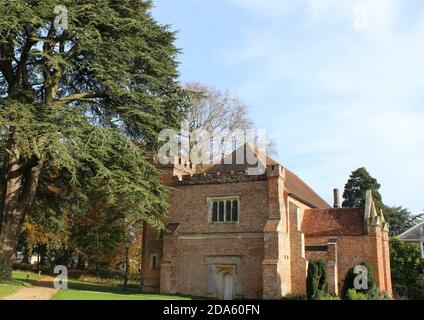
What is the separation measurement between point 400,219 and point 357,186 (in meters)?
11.2

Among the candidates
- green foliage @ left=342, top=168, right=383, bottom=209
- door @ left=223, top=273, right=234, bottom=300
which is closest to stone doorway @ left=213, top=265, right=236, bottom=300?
door @ left=223, top=273, right=234, bottom=300

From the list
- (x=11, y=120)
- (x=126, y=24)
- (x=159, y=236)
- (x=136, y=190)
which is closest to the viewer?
(x=11, y=120)

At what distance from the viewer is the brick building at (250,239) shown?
73.7ft

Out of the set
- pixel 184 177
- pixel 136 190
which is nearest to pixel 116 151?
pixel 136 190

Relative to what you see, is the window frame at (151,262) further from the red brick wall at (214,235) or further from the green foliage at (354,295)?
the green foliage at (354,295)

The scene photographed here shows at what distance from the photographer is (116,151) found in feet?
59.7

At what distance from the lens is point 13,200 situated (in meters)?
19.2

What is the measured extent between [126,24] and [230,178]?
31.2 ft

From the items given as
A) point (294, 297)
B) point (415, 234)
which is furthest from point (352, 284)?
point (415, 234)

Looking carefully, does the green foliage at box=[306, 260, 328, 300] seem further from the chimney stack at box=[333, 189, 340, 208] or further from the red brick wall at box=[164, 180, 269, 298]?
the chimney stack at box=[333, 189, 340, 208]

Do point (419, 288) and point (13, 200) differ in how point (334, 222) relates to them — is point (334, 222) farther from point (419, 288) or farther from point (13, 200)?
point (13, 200)

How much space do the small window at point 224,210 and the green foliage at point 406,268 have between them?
14544 millimetres
